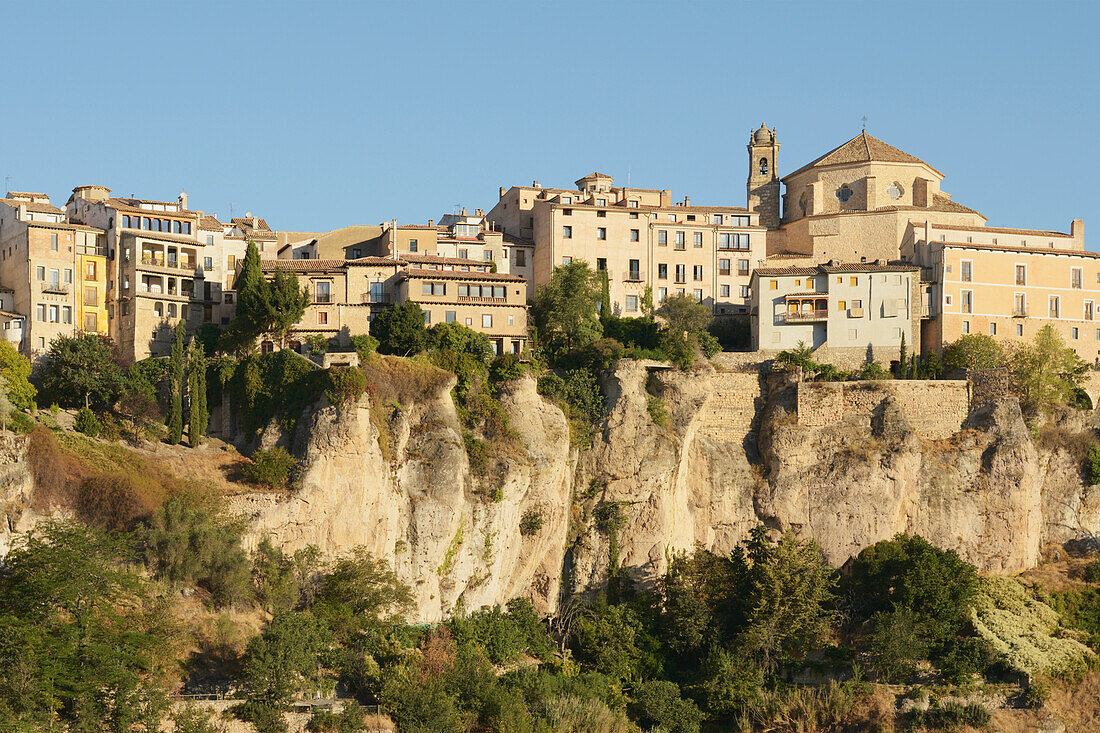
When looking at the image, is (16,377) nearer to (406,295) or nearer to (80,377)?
(80,377)

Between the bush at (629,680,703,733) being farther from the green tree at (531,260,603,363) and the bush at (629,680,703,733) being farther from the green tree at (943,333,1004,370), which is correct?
the green tree at (943,333,1004,370)

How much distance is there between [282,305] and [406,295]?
6.12 m

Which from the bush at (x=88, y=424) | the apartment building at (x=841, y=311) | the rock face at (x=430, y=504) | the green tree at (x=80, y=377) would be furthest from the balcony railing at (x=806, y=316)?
the bush at (x=88, y=424)

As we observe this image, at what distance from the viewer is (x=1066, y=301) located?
77000mm

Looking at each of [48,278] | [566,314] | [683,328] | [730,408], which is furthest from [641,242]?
[48,278]

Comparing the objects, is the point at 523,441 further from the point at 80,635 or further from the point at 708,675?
the point at 80,635

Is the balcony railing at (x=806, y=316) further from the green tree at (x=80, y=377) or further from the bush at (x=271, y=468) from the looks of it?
the green tree at (x=80, y=377)

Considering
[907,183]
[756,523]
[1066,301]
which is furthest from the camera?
[907,183]

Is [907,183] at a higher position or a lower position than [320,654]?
higher

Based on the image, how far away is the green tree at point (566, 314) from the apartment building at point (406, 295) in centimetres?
113

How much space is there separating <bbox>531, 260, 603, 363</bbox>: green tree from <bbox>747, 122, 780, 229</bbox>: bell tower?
16930 millimetres

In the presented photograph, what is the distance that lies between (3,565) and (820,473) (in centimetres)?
3394

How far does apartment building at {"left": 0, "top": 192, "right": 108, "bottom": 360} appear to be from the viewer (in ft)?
223

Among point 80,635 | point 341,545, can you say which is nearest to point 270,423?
point 341,545
